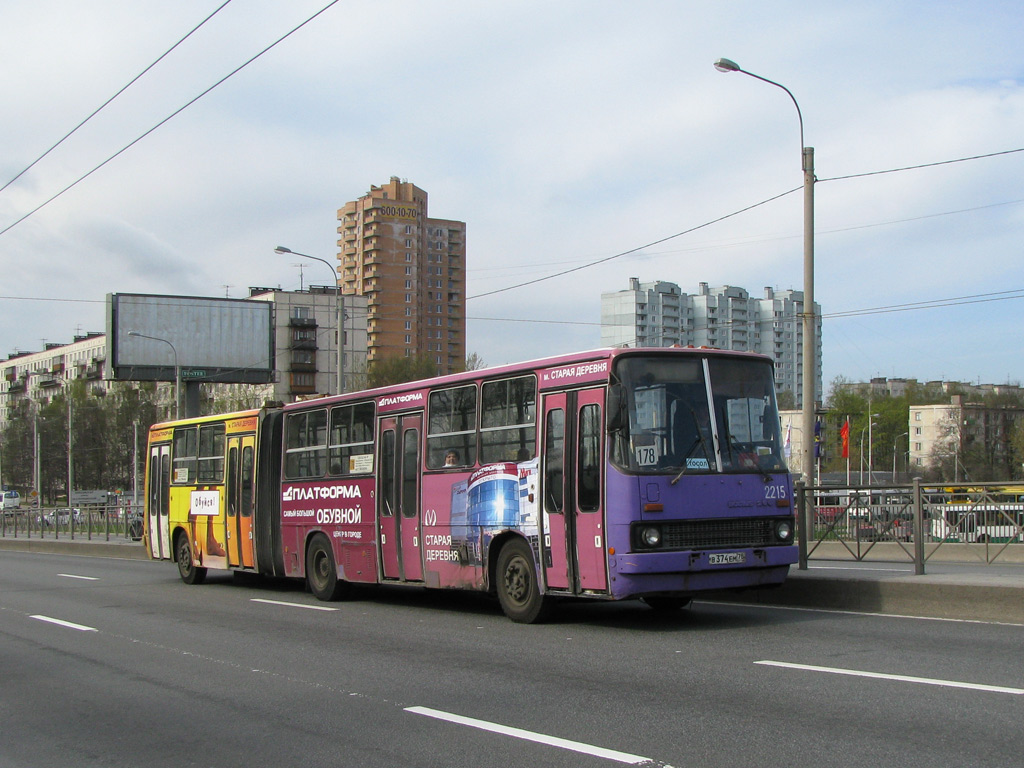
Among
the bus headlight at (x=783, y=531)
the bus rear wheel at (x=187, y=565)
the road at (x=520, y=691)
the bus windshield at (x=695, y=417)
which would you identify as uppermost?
the bus windshield at (x=695, y=417)

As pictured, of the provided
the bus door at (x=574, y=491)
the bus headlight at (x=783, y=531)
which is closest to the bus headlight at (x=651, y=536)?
the bus door at (x=574, y=491)

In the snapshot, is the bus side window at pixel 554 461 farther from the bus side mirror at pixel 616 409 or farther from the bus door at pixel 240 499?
the bus door at pixel 240 499

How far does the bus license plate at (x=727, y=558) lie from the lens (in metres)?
11.2

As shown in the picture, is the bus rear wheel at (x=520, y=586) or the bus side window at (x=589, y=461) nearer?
the bus side window at (x=589, y=461)

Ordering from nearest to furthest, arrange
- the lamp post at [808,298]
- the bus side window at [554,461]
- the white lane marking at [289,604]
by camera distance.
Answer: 1. the bus side window at [554,461]
2. the white lane marking at [289,604]
3. the lamp post at [808,298]

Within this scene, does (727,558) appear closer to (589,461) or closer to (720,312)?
(589,461)

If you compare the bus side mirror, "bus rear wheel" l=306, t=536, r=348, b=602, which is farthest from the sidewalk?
"bus rear wheel" l=306, t=536, r=348, b=602

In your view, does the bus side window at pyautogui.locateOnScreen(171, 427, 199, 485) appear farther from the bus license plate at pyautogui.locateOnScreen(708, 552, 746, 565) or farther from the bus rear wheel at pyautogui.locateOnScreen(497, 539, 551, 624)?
the bus license plate at pyautogui.locateOnScreen(708, 552, 746, 565)

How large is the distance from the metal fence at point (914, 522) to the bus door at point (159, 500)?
13039mm

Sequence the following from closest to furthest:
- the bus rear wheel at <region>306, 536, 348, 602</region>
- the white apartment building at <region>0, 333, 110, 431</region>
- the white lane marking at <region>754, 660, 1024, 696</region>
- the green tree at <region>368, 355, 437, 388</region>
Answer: the white lane marking at <region>754, 660, 1024, 696</region>
the bus rear wheel at <region>306, 536, 348, 602</region>
the green tree at <region>368, 355, 437, 388</region>
the white apartment building at <region>0, 333, 110, 431</region>

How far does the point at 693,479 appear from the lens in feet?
36.8

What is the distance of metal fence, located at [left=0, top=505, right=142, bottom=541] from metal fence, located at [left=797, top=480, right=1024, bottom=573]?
27780 millimetres

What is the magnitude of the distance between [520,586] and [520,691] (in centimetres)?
423

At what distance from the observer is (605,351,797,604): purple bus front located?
431 inches
